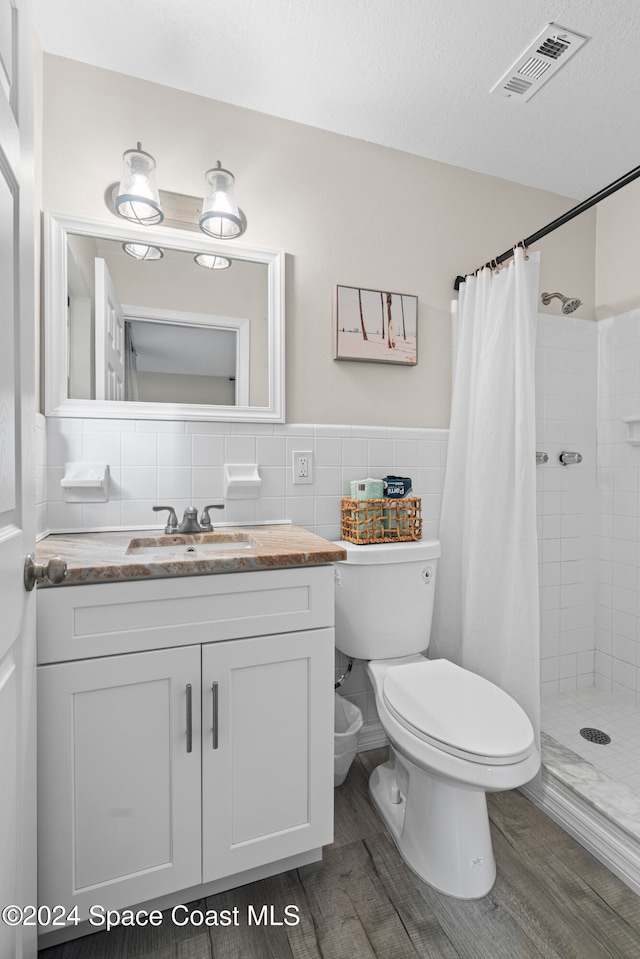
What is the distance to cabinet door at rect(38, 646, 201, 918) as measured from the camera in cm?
100

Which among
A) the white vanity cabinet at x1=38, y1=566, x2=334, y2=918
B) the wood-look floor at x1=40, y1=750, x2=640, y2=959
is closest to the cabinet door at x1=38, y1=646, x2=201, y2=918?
the white vanity cabinet at x1=38, y1=566, x2=334, y2=918

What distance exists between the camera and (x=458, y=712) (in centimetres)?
→ 125

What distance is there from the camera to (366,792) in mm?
1604

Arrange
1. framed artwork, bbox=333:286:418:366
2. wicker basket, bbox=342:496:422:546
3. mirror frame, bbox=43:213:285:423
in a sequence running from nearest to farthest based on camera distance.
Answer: mirror frame, bbox=43:213:285:423 < wicker basket, bbox=342:496:422:546 < framed artwork, bbox=333:286:418:366

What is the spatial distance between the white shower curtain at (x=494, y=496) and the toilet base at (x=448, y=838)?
455 mm

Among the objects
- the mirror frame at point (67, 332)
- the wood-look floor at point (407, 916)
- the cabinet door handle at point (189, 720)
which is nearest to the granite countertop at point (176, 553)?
the cabinet door handle at point (189, 720)

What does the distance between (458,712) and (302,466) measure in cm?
94

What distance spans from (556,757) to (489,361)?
1.39 meters

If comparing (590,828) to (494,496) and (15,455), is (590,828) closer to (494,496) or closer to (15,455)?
(494,496)

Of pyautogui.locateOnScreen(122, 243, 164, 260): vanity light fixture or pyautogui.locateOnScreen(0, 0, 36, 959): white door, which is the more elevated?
pyautogui.locateOnScreen(122, 243, 164, 260): vanity light fixture

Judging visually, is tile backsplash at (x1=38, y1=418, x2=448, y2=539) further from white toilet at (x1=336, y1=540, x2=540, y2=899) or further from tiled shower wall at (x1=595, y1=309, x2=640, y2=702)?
tiled shower wall at (x1=595, y1=309, x2=640, y2=702)

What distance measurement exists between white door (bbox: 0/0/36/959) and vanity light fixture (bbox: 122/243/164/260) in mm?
765

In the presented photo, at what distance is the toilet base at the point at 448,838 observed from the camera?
1.22 m

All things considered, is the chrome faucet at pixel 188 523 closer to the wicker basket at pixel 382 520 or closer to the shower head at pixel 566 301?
the wicker basket at pixel 382 520
